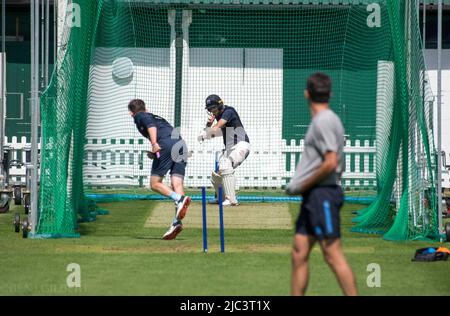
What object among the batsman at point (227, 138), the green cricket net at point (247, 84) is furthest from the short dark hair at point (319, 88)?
the batsman at point (227, 138)

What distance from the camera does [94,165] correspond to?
22891 mm

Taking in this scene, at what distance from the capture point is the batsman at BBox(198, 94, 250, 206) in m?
19.5

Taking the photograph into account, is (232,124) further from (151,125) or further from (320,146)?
(320,146)

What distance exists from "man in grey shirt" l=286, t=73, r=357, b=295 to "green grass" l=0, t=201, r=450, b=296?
5.60 feet

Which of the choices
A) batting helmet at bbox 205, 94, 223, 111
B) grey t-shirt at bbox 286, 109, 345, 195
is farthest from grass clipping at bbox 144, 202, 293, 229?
grey t-shirt at bbox 286, 109, 345, 195

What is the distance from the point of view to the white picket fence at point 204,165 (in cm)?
2262

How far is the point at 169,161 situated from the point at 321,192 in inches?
263

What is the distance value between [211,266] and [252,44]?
540 inches

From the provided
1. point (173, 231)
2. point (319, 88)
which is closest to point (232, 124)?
point (173, 231)

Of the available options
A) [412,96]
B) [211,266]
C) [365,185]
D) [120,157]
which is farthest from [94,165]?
[211,266]

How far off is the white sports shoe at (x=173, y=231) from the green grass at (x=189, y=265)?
0.16 m

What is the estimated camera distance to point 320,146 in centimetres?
865

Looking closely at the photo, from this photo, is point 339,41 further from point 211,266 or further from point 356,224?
point 211,266
